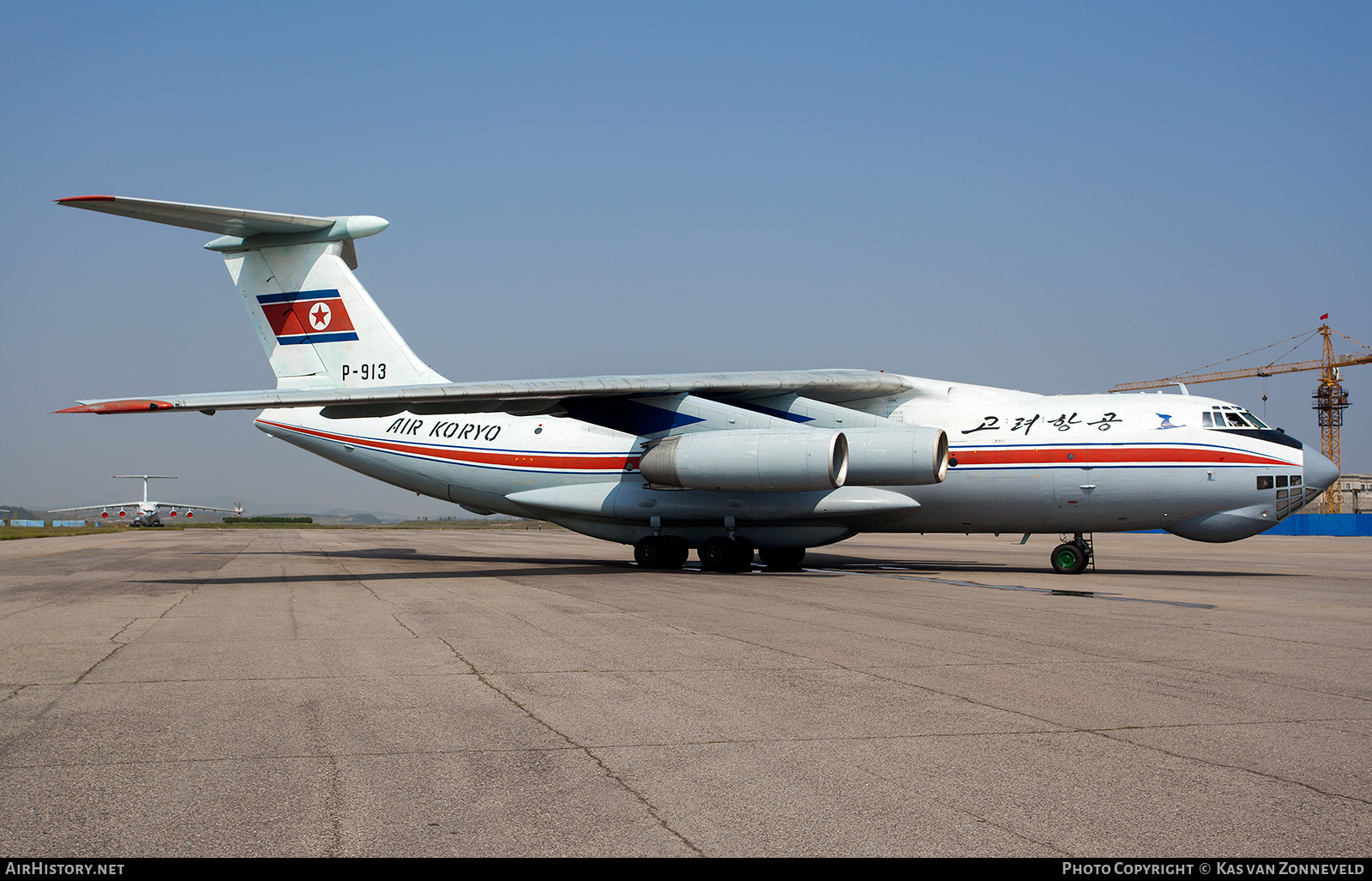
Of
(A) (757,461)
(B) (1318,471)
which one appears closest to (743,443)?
(A) (757,461)

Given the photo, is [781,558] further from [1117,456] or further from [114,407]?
[114,407]

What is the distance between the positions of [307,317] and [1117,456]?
15.3 m

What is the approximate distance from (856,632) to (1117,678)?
2.52 metres

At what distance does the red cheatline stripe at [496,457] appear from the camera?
18.1 metres

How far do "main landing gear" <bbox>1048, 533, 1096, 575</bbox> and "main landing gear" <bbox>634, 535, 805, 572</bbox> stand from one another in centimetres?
430

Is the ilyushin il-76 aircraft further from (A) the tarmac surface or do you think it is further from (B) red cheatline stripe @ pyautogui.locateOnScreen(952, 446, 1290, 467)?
(A) the tarmac surface

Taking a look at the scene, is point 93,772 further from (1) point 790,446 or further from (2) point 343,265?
(2) point 343,265

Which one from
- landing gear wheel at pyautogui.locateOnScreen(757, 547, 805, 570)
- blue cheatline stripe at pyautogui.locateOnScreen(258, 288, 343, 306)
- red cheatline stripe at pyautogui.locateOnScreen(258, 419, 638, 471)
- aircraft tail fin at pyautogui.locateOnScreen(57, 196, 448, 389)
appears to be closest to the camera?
landing gear wheel at pyautogui.locateOnScreen(757, 547, 805, 570)

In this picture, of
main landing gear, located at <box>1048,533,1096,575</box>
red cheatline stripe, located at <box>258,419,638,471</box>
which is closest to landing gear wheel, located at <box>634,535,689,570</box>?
red cheatline stripe, located at <box>258,419,638,471</box>

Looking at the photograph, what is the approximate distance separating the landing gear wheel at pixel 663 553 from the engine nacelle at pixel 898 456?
3.56 metres

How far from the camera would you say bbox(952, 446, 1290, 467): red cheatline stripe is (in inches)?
603

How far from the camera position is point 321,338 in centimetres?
1975

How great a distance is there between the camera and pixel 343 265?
768 inches
